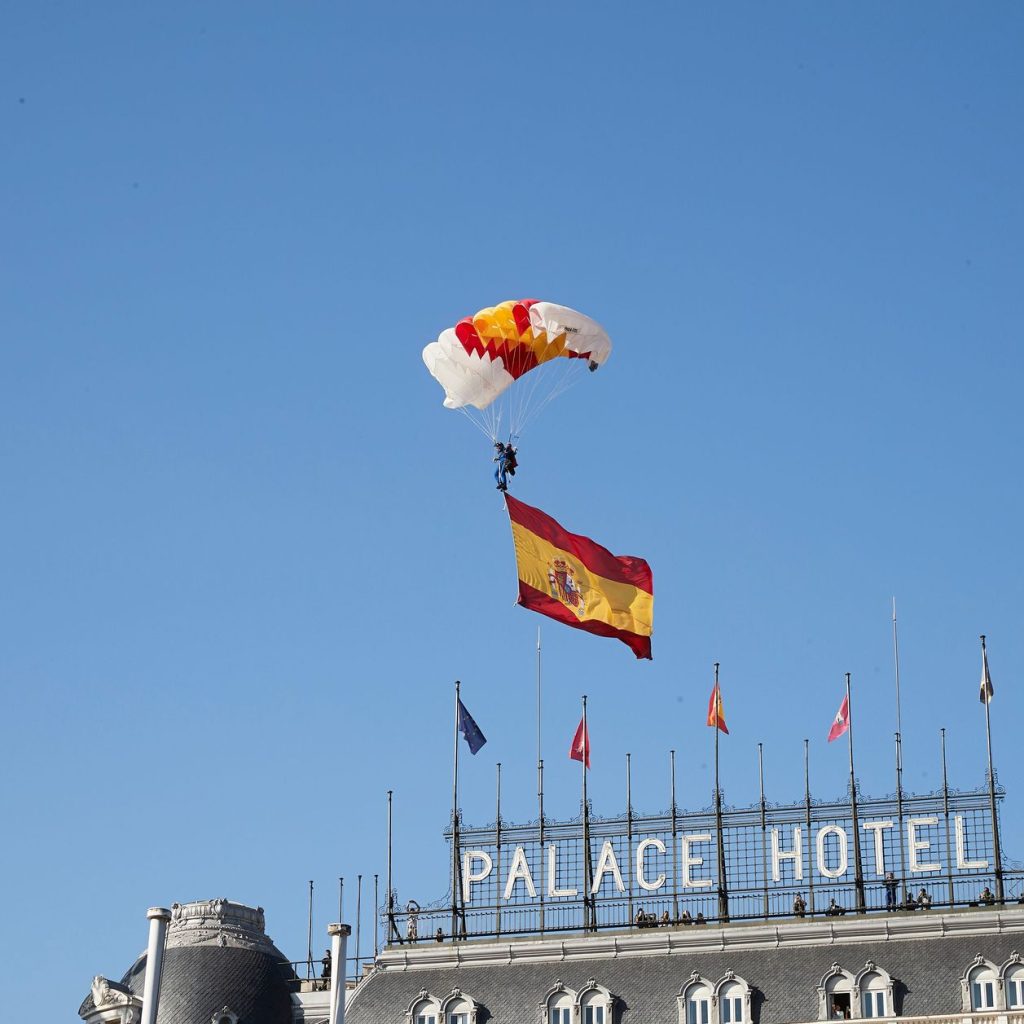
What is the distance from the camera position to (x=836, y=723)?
11619 centimetres

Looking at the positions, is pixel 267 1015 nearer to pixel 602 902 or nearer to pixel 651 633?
pixel 602 902

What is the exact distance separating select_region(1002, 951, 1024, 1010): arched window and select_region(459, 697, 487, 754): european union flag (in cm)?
2885

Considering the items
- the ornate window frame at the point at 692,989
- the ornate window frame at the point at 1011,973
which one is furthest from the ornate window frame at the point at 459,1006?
the ornate window frame at the point at 1011,973

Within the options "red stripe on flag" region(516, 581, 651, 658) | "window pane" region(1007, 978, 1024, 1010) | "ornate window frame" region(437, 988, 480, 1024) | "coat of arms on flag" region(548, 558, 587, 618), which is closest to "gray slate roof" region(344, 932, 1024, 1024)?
"ornate window frame" region(437, 988, 480, 1024)

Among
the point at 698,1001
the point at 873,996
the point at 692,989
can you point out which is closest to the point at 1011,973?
the point at 873,996

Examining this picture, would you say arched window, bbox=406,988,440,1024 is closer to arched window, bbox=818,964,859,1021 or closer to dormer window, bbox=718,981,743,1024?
dormer window, bbox=718,981,743,1024

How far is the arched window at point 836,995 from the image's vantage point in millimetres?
105500

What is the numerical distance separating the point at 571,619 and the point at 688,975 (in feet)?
52.5

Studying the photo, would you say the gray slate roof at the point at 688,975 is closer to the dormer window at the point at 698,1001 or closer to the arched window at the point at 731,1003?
the dormer window at the point at 698,1001

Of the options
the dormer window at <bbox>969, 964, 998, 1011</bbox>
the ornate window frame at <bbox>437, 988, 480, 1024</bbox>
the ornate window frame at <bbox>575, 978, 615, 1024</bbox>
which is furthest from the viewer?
the ornate window frame at <bbox>437, 988, 480, 1024</bbox>

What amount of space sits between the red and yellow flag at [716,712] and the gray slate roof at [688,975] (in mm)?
12991

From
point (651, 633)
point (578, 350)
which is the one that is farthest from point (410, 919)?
point (578, 350)

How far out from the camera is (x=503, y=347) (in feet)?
353

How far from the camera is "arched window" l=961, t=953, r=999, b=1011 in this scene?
104 m
